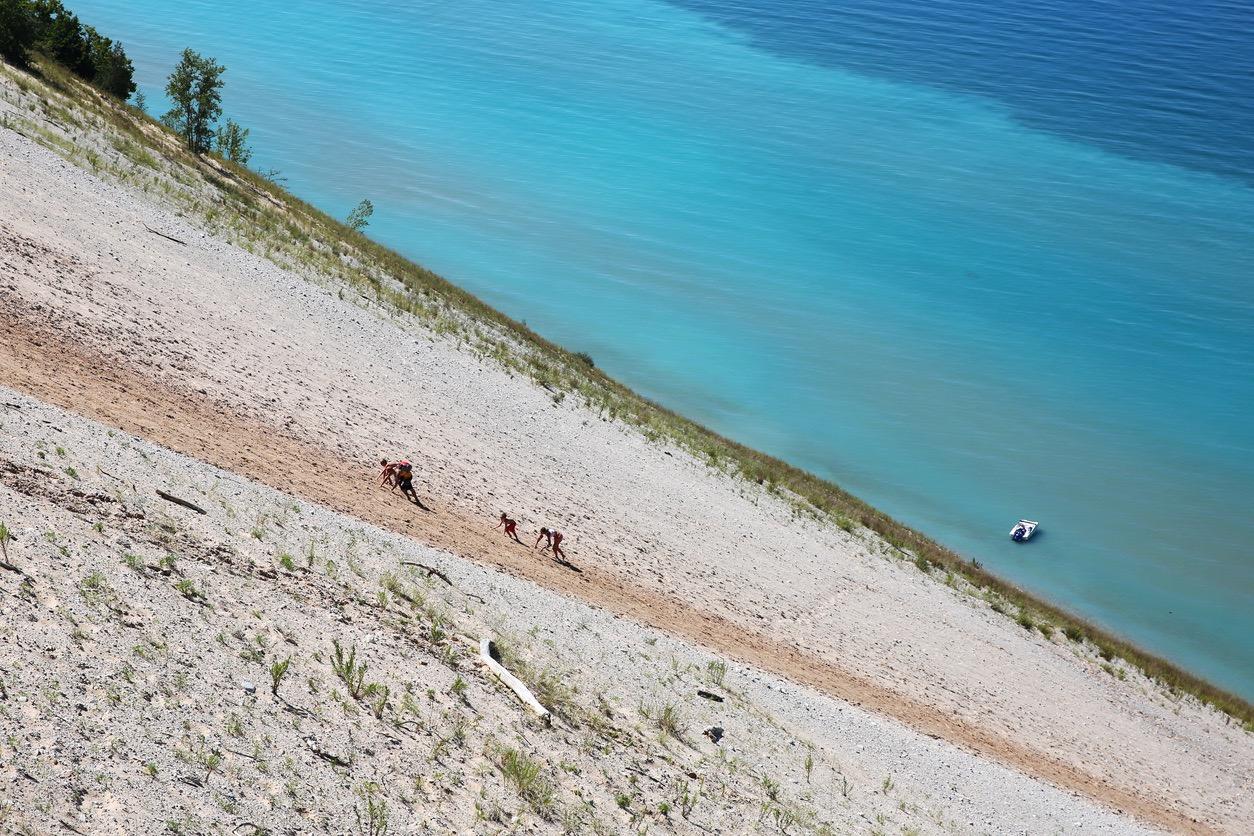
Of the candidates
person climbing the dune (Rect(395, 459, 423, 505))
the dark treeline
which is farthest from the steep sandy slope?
the dark treeline

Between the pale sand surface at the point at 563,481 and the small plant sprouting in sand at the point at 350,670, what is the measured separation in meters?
6.56

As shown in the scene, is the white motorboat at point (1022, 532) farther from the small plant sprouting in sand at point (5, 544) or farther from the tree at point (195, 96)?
the tree at point (195, 96)

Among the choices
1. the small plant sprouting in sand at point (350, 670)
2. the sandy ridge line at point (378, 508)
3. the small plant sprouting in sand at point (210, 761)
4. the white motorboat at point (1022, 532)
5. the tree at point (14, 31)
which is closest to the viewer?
the small plant sprouting in sand at point (210, 761)

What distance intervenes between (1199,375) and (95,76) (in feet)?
180

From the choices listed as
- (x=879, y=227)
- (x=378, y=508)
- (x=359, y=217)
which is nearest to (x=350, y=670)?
(x=378, y=508)

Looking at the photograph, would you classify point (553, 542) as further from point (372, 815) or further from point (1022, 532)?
point (1022, 532)

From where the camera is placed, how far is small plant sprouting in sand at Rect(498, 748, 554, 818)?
1164 centimetres

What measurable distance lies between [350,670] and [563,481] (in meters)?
13.8

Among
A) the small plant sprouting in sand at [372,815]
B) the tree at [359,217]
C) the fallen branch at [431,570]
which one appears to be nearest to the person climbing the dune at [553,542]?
the fallen branch at [431,570]

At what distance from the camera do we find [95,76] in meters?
45.0

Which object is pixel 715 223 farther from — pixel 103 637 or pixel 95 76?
pixel 103 637

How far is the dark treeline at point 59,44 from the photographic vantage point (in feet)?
116

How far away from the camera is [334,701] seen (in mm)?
11750

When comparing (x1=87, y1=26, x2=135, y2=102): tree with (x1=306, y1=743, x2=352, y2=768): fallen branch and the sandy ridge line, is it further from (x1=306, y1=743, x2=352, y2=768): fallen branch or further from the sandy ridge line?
(x1=306, y1=743, x2=352, y2=768): fallen branch
